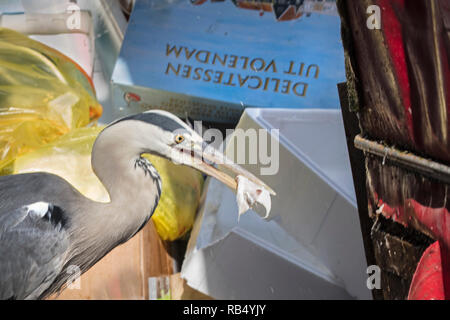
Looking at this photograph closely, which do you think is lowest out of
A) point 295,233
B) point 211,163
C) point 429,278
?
point 295,233

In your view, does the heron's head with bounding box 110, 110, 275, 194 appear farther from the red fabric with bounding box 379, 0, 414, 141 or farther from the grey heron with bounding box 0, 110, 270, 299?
the red fabric with bounding box 379, 0, 414, 141

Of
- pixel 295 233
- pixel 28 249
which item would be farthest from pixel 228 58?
pixel 28 249

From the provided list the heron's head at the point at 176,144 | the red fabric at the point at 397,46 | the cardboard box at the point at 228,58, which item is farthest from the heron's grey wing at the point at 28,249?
the cardboard box at the point at 228,58

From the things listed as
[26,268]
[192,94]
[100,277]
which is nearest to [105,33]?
[192,94]

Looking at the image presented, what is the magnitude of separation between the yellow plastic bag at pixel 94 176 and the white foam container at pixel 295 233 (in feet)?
0.18

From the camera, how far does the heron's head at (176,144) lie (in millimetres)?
527

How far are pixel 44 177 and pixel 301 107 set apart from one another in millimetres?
587

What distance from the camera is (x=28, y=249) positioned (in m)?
0.52

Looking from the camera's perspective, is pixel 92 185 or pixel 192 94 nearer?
pixel 92 185

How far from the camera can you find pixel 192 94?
3.32 feet

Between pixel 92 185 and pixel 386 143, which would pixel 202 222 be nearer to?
pixel 92 185

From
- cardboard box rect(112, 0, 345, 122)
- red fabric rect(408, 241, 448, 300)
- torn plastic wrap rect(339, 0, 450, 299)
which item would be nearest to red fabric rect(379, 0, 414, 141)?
torn plastic wrap rect(339, 0, 450, 299)

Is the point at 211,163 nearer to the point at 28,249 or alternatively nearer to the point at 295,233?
Answer: the point at 28,249

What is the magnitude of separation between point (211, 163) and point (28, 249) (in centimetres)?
23
